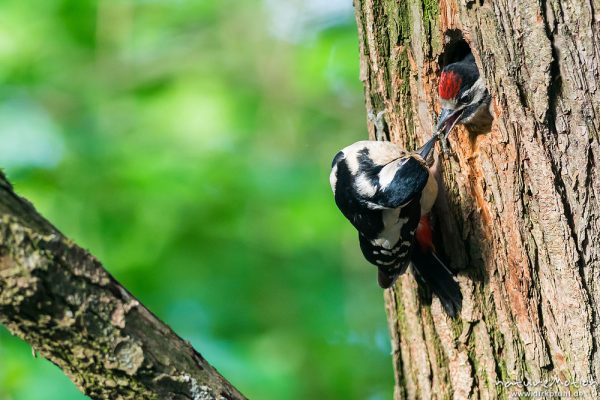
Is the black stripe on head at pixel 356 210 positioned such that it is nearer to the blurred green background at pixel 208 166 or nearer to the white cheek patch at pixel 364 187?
the white cheek patch at pixel 364 187

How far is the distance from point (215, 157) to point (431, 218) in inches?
71.0

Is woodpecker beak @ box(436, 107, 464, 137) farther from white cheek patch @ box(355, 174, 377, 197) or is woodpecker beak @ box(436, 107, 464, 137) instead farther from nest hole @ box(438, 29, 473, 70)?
white cheek patch @ box(355, 174, 377, 197)

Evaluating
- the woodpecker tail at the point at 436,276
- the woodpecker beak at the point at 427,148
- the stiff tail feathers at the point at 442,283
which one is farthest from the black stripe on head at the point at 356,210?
the woodpecker beak at the point at 427,148

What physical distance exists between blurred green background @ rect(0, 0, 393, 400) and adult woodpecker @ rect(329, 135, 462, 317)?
113 cm

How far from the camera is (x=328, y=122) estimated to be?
5.30m

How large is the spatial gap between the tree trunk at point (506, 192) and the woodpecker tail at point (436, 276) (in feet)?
0.14

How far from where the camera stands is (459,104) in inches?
103

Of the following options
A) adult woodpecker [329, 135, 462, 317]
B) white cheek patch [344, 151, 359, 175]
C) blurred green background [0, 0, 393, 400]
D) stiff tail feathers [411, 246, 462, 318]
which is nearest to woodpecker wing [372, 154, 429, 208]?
adult woodpecker [329, 135, 462, 317]

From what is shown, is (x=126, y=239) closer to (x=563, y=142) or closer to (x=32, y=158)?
(x=32, y=158)

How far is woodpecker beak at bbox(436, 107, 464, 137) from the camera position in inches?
108

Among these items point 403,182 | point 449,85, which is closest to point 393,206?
point 403,182

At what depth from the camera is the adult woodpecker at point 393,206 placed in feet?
9.57

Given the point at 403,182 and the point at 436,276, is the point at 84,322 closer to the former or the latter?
Result: the point at 436,276

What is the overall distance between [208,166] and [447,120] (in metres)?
2.01
